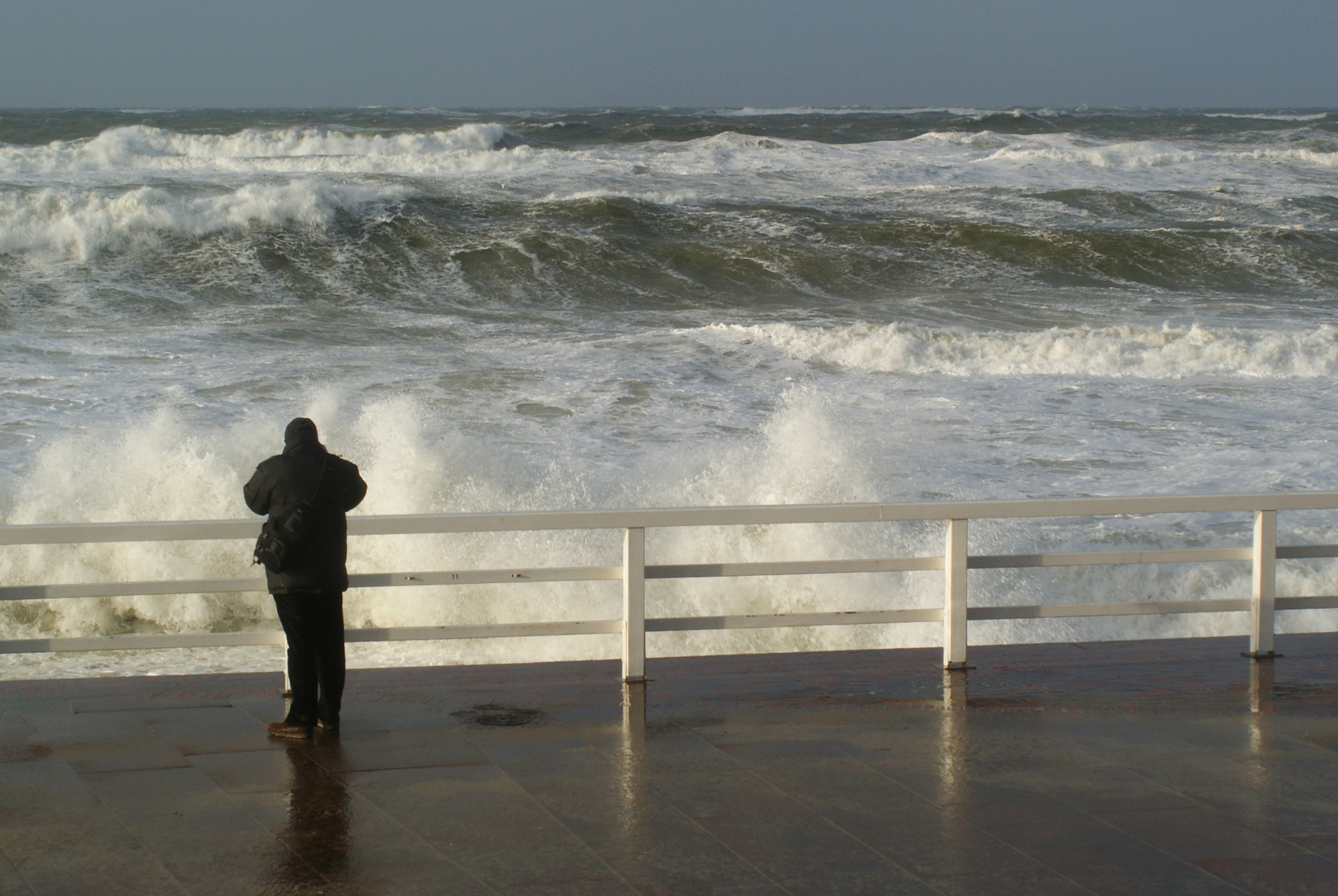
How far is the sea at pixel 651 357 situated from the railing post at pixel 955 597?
212 cm

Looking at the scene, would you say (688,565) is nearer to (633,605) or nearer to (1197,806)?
(633,605)

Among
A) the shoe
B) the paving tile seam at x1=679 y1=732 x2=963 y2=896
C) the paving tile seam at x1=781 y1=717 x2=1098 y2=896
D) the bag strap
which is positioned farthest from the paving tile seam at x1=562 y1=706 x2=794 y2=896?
the bag strap

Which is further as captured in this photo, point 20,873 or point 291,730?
point 291,730

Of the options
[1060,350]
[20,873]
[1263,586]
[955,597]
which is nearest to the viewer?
[20,873]

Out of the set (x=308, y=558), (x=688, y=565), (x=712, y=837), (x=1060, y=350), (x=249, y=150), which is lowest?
(x=712, y=837)

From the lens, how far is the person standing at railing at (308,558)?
190 inches

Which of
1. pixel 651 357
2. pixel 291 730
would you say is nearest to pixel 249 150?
pixel 651 357

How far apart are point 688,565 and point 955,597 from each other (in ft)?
4.23

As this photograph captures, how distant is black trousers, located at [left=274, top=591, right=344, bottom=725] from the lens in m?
4.92

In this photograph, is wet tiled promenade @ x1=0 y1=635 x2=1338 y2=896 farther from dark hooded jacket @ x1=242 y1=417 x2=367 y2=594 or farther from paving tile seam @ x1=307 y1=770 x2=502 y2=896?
dark hooded jacket @ x1=242 y1=417 x2=367 y2=594

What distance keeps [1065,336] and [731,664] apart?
51.0 feet

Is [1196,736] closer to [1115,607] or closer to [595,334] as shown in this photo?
[1115,607]

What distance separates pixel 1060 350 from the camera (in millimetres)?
19594

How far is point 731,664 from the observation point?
621 centimetres
